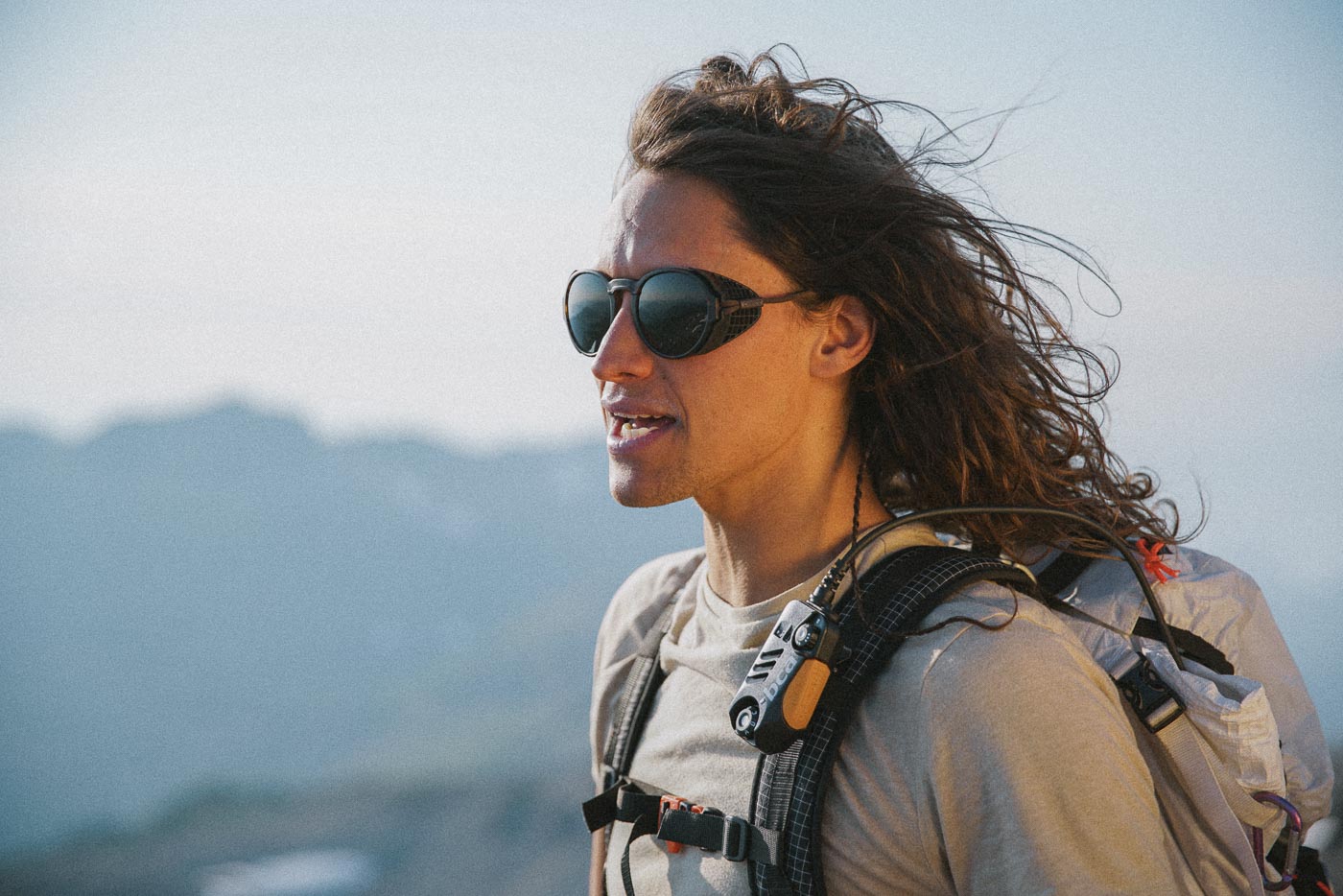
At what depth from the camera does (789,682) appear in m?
1.59

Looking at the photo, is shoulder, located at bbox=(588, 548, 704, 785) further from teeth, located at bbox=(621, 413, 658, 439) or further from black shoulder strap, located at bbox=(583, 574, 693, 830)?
teeth, located at bbox=(621, 413, 658, 439)

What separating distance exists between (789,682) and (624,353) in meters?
0.67

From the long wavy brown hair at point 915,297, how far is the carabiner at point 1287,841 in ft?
1.65

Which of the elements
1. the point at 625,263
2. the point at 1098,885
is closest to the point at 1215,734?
the point at 1098,885

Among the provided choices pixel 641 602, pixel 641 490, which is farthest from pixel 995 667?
pixel 641 602

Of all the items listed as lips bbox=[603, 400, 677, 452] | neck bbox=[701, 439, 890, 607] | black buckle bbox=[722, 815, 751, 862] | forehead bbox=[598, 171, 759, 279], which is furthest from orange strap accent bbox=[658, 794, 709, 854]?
forehead bbox=[598, 171, 759, 279]

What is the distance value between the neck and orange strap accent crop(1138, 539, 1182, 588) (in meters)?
0.47

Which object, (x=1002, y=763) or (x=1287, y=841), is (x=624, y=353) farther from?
(x=1287, y=841)

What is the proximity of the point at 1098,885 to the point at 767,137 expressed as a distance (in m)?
1.34

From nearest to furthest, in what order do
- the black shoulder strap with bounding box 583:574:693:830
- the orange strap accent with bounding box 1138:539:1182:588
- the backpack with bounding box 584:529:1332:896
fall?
1. the backpack with bounding box 584:529:1332:896
2. the orange strap accent with bounding box 1138:539:1182:588
3. the black shoulder strap with bounding box 583:574:693:830

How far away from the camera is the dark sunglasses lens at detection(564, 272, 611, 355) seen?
1.99 m

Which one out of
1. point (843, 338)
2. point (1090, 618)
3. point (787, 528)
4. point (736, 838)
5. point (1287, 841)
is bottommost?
point (1287, 841)

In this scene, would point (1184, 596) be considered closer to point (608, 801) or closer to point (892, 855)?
point (892, 855)

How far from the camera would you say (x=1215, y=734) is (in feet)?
5.16
